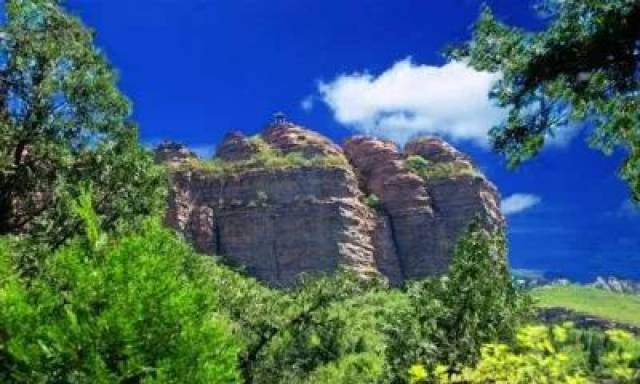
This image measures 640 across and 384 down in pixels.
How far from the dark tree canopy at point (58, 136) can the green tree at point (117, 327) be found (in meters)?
15.1

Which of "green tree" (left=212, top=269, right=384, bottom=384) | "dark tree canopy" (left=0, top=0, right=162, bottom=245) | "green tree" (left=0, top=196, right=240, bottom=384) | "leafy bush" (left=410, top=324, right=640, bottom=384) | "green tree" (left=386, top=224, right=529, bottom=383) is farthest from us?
"green tree" (left=212, top=269, right=384, bottom=384)

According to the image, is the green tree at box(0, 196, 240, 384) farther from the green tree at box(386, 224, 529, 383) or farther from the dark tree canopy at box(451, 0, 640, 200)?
the green tree at box(386, 224, 529, 383)

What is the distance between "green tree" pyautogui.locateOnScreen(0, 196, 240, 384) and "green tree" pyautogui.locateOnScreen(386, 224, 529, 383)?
81.9 feet

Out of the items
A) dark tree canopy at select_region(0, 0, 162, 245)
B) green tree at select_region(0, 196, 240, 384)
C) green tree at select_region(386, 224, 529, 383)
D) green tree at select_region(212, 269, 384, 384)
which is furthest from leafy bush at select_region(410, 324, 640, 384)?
green tree at select_region(212, 269, 384, 384)

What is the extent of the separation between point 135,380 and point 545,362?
659 cm

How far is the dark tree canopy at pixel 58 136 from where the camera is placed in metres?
29.5

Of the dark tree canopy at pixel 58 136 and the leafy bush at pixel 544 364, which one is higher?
the dark tree canopy at pixel 58 136

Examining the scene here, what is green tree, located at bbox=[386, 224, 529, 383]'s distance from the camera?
131 ft

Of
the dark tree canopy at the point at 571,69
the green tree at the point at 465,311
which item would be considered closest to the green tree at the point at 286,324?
the green tree at the point at 465,311

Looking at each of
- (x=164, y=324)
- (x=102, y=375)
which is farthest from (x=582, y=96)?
(x=102, y=375)

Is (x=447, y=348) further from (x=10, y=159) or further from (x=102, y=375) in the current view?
(x=102, y=375)

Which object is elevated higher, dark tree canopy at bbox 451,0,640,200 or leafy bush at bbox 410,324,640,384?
dark tree canopy at bbox 451,0,640,200

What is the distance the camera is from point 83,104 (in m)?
30.8

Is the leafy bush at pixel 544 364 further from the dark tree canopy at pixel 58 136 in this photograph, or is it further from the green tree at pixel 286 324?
the green tree at pixel 286 324
